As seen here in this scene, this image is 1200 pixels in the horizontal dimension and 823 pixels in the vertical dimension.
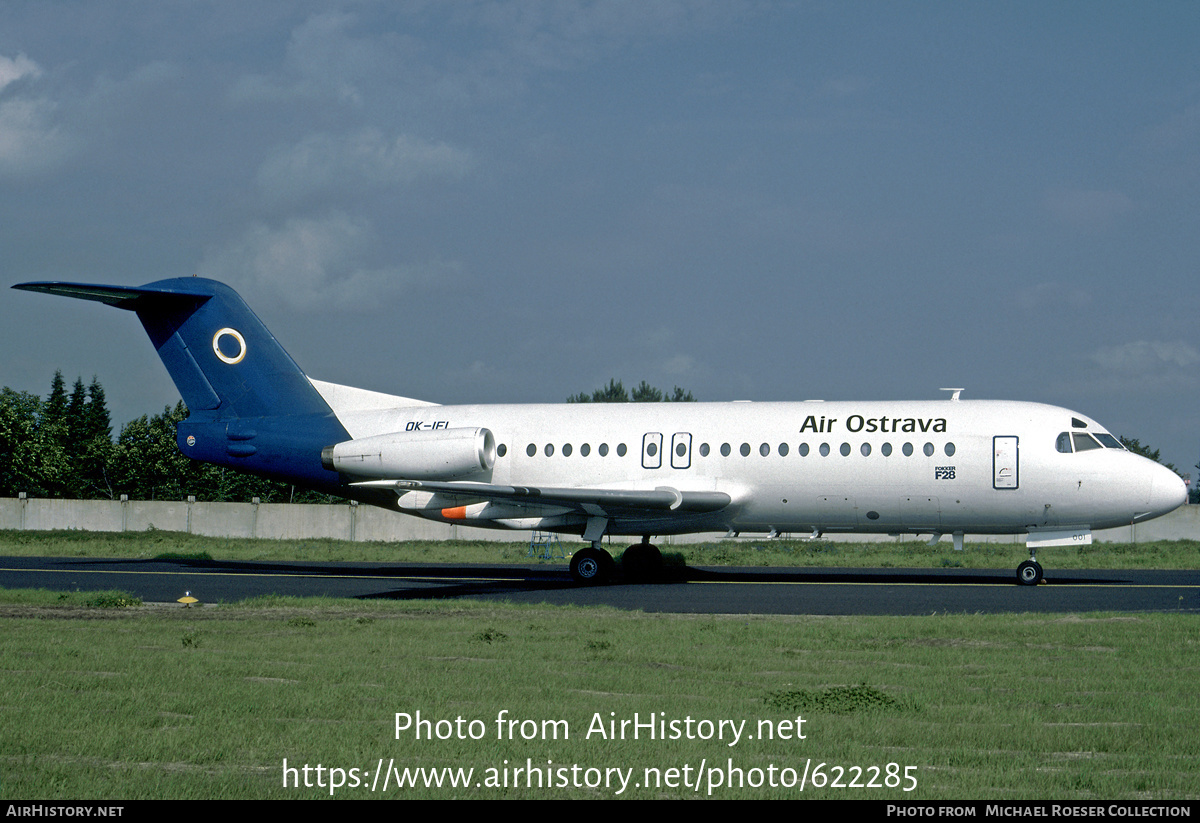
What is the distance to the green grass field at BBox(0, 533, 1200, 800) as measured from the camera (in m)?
6.65

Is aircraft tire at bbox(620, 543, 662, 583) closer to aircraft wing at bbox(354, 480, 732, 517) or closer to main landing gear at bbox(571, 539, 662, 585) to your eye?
main landing gear at bbox(571, 539, 662, 585)

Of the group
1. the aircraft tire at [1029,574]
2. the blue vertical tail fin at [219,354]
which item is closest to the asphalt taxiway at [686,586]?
the aircraft tire at [1029,574]

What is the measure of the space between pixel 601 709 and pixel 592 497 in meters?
14.8

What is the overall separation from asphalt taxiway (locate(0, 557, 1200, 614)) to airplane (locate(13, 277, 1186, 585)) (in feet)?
4.33

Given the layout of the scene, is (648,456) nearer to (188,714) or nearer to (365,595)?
(365,595)

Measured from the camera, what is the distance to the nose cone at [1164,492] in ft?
74.5

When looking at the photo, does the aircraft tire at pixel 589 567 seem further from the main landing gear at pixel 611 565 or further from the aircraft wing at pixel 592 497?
the aircraft wing at pixel 592 497

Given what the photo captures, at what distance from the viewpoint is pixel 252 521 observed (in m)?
52.9

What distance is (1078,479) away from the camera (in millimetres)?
22984

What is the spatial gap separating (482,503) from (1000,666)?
1532 centimetres

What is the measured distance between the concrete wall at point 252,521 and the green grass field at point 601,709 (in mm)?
36013

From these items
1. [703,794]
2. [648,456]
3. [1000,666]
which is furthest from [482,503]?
[703,794]

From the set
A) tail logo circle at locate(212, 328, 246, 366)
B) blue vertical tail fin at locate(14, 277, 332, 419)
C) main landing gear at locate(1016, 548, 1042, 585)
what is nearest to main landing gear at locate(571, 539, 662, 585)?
main landing gear at locate(1016, 548, 1042, 585)
